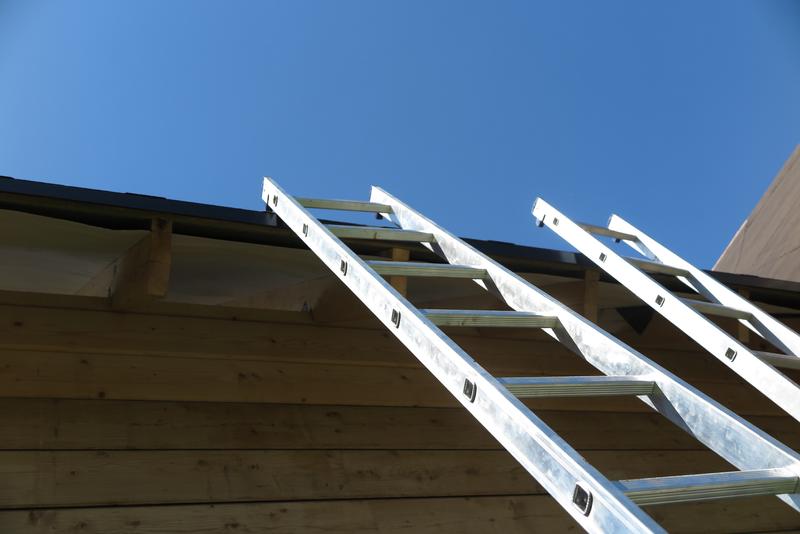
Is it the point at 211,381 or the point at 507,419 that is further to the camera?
the point at 211,381

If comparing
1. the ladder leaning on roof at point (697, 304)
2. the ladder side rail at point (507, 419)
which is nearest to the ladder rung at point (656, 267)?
the ladder leaning on roof at point (697, 304)

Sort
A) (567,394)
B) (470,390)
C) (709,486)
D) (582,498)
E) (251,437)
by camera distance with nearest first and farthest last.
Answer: (582,498), (709,486), (470,390), (567,394), (251,437)

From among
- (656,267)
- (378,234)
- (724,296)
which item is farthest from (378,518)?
(724,296)

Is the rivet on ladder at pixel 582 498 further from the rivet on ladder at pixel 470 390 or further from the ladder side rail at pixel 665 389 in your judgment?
the ladder side rail at pixel 665 389

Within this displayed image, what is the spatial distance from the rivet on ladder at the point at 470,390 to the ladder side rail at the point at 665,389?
48 centimetres

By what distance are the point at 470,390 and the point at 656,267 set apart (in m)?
2.17

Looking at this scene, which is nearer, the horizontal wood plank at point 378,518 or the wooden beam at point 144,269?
the horizontal wood plank at point 378,518

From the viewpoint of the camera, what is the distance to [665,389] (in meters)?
1.84

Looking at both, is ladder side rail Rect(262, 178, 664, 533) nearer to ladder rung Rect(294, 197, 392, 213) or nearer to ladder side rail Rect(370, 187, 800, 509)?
ladder side rail Rect(370, 187, 800, 509)

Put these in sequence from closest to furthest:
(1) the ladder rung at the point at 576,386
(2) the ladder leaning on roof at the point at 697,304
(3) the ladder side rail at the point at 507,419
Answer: (3) the ladder side rail at the point at 507,419
(1) the ladder rung at the point at 576,386
(2) the ladder leaning on roof at the point at 697,304

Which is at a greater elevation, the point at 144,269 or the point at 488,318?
the point at 144,269

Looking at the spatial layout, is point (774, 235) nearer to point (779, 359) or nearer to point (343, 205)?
point (779, 359)

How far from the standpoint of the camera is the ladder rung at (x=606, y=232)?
12.7 ft

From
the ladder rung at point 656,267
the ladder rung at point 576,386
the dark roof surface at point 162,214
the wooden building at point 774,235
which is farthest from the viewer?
the wooden building at point 774,235
